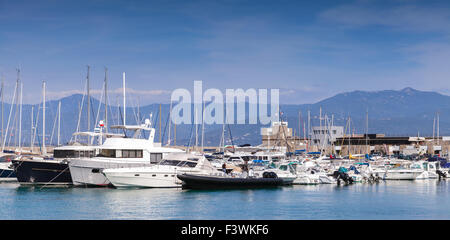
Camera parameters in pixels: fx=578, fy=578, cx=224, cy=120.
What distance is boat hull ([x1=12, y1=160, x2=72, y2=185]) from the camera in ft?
167

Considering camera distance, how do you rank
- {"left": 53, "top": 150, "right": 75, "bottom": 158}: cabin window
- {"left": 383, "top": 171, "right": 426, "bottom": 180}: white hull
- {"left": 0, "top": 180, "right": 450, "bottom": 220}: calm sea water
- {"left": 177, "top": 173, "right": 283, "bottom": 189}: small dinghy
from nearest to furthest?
{"left": 0, "top": 180, "right": 450, "bottom": 220}: calm sea water, {"left": 177, "top": 173, "right": 283, "bottom": 189}: small dinghy, {"left": 53, "top": 150, "right": 75, "bottom": 158}: cabin window, {"left": 383, "top": 171, "right": 426, "bottom": 180}: white hull

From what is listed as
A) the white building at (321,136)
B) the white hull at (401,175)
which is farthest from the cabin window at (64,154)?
the white building at (321,136)

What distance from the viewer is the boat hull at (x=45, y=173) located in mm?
50875

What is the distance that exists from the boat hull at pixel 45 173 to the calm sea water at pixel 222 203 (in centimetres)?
139

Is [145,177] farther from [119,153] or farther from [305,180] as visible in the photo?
[305,180]

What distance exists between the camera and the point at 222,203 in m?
38.7

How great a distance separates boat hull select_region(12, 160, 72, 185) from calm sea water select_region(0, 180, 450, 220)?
4.55 feet

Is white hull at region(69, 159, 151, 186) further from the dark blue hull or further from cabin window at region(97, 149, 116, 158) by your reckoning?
the dark blue hull

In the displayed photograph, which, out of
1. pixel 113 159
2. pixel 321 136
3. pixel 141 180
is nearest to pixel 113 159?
pixel 113 159

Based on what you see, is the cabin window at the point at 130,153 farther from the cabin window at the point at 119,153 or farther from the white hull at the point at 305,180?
the white hull at the point at 305,180

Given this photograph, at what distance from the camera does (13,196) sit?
142 ft

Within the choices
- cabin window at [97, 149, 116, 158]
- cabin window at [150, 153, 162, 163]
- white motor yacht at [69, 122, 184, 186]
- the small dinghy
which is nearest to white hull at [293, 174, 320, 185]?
the small dinghy

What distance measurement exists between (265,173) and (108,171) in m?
14.5
